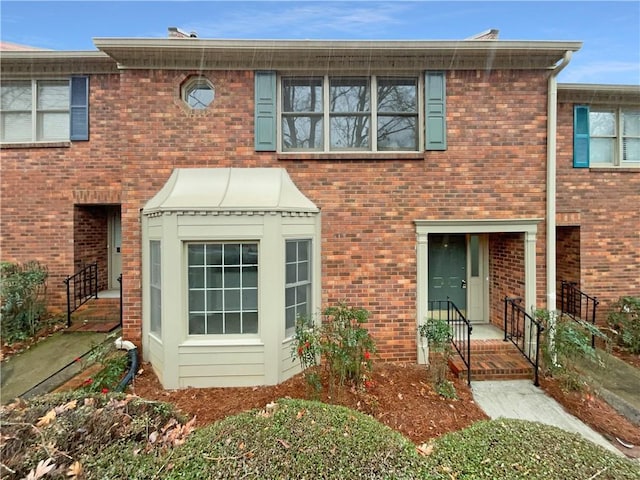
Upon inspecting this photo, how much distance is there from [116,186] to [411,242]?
263 inches

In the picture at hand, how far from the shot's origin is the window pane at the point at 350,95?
19.2 ft

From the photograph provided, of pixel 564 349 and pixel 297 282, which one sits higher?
pixel 297 282

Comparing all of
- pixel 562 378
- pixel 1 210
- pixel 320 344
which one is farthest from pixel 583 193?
pixel 1 210

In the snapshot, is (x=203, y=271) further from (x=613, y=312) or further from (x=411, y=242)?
(x=613, y=312)

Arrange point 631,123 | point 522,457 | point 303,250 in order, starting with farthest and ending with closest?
point 631,123 < point 303,250 < point 522,457

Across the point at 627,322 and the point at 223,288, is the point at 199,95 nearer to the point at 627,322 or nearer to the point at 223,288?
the point at 223,288

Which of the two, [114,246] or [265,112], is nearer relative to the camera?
[265,112]

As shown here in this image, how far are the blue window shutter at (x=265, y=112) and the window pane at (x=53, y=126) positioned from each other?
5003 millimetres

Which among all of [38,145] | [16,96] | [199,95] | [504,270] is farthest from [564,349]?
[16,96]

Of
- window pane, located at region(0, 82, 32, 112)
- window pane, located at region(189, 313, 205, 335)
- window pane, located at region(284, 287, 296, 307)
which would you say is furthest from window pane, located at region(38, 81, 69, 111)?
window pane, located at region(284, 287, 296, 307)

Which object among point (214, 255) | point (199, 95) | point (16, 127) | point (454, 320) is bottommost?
point (454, 320)

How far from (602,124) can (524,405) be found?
7179 mm

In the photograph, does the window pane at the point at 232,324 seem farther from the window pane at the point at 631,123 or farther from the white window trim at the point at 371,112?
the window pane at the point at 631,123

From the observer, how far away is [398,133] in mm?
5941
